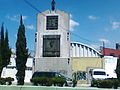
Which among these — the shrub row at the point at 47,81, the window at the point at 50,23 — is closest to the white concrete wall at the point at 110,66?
the window at the point at 50,23

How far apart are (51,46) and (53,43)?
0.58 m

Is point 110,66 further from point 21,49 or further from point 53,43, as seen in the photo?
point 21,49

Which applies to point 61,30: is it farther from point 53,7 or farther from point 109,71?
point 109,71

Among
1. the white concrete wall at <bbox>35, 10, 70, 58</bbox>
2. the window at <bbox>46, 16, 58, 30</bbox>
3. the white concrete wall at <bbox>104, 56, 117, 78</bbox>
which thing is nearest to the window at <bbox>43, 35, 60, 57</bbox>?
the white concrete wall at <bbox>35, 10, 70, 58</bbox>

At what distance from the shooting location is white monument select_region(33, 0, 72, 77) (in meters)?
41.0

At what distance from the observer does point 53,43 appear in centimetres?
4112

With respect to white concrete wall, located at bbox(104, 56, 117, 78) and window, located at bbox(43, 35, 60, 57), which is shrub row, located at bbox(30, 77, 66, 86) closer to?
window, located at bbox(43, 35, 60, 57)

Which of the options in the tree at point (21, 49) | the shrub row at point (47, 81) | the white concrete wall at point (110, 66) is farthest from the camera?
the white concrete wall at point (110, 66)

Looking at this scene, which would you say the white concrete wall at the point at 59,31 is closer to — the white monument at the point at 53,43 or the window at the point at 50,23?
the white monument at the point at 53,43

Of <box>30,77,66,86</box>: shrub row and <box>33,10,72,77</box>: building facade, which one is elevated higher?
<box>33,10,72,77</box>: building facade

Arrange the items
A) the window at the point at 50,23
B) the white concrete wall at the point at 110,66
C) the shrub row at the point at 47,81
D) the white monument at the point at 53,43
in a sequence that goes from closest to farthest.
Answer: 1. the shrub row at the point at 47,81
2. the white monument at the point at 53,43
3. the window at the point at 50,23
4. the white concrete wall at the point at 110,66

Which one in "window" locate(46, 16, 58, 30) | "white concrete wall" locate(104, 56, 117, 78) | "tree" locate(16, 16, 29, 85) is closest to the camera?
"tree" locate(16, 16, 29, 85)

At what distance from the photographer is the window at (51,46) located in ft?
134

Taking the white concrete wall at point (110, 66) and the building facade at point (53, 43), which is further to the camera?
the white concrete wall at point (110, 66)
